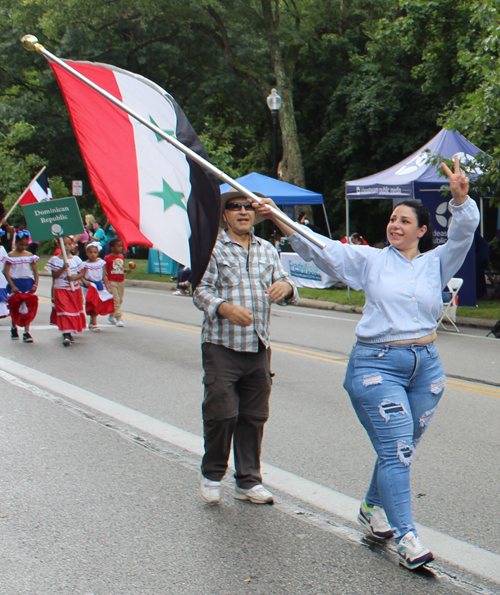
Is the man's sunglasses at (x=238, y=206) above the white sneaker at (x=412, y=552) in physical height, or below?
above

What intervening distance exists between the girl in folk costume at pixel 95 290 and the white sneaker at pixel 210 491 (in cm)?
824

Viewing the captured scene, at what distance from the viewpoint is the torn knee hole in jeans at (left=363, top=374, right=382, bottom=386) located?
3641mm

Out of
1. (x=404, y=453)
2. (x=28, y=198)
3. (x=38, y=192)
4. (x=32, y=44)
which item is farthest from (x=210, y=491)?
(x=28, y=198)

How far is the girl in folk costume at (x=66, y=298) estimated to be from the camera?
35.6 feet

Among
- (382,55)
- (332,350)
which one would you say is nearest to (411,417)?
(332,350)

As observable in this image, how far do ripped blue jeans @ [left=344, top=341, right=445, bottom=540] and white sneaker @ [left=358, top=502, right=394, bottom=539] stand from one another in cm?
25

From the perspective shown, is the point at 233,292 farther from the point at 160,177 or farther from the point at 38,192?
the point at 38,192

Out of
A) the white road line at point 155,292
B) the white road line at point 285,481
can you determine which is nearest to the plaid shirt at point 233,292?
the white road line at point 285,481

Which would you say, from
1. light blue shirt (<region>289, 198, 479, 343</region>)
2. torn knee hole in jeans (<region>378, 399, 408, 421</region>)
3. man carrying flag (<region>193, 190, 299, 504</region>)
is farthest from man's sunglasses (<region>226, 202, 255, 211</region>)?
torn knee hole in jeans (<region>378, 399, 408, 421</region>)

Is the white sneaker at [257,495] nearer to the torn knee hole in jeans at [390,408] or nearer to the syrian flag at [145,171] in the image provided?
the torn knee hole in jeans at [390,408]

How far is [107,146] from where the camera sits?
430 centimetres

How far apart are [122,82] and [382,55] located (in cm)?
2505

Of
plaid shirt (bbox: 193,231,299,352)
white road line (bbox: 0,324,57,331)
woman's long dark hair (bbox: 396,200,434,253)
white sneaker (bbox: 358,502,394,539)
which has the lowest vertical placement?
white road line (bbox: 0,324,57,331)

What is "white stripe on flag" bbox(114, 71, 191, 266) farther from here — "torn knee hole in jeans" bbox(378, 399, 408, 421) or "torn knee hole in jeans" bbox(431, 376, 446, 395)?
"torn knee hole in jeans" bbox(431, 376, 446, 395)
